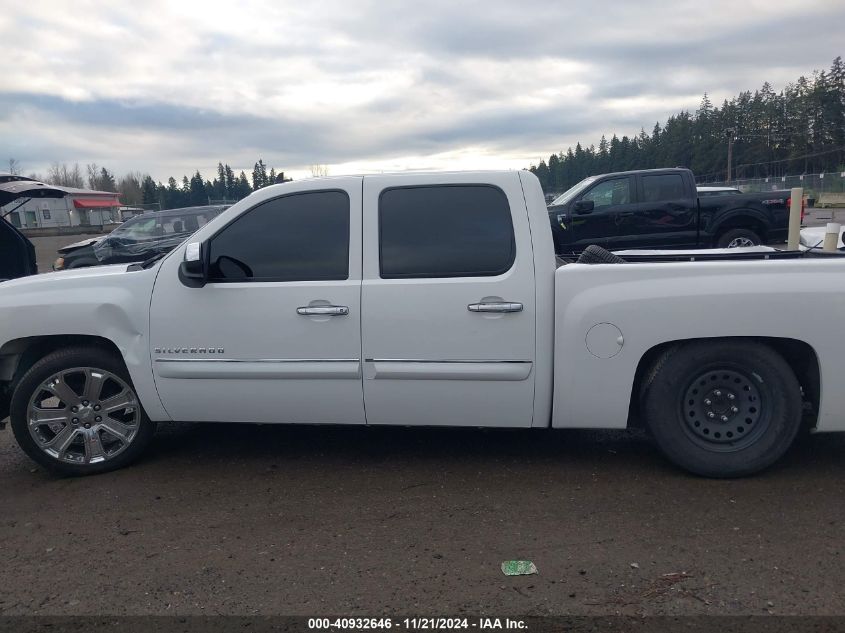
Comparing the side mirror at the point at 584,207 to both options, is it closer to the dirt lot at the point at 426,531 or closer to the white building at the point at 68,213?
the dirt lot at the point at 426,531

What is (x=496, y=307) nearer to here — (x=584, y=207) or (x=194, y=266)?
(x=194, y=266)

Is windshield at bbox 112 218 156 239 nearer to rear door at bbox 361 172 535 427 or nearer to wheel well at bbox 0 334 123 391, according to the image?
wheel well at bbox 0 334 123 391

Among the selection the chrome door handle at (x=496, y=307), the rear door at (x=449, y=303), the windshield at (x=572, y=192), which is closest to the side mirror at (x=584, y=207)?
the windshield at (x=572, y=192)

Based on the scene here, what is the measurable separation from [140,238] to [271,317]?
12120mm

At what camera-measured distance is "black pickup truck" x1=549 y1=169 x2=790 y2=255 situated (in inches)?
479

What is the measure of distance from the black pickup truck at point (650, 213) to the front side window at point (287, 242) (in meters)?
8.13

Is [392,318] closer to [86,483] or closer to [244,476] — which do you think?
[244,476]

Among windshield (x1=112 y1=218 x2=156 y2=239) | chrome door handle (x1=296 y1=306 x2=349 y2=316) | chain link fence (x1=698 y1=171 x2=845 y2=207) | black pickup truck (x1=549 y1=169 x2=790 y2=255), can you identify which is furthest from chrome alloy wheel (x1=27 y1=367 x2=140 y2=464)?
chain link fence (x1=698 y1=171 x2=845 y2=207)

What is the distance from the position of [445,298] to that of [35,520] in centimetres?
272

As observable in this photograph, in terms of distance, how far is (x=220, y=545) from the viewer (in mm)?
3666

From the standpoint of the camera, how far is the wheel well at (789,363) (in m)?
4.10

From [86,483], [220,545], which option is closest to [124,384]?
[86,483]

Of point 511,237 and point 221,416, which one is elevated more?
point 511,237

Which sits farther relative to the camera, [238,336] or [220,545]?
[238,336]
